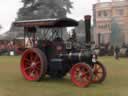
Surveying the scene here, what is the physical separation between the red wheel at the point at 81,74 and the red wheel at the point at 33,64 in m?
1.20

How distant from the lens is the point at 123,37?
227 feet

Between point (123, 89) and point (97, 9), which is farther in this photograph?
point (97, 9)

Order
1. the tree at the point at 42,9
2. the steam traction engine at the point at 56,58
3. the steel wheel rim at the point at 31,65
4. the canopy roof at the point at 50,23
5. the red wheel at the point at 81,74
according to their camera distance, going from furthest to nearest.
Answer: the tree at the point at 42,9 → the steel wheel rim at the point at 31,65 → the canopy roof at the point at 50,23 → the steam traction engine at the point at 56,58 → the red wheel at the point at 81,74

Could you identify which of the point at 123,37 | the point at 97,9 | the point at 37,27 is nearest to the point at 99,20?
the point at 97,9

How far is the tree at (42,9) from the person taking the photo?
66.0 meters

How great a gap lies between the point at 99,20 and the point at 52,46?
6218 cm

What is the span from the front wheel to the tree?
51.7 m

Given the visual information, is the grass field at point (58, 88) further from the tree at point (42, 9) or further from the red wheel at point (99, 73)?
the tree at point (42, 9)

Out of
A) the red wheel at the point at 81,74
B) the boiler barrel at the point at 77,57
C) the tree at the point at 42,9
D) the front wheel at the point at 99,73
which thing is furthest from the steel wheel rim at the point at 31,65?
the tree at the point at 42,9

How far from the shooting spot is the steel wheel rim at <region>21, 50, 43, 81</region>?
13700mm

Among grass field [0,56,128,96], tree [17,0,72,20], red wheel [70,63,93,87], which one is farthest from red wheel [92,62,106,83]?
tree [17,0,72,20]

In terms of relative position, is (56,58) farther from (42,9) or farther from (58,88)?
(42,9)

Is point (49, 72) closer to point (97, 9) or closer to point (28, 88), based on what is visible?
point (28, 88)

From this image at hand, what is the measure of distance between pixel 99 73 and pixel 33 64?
86.0 inches
